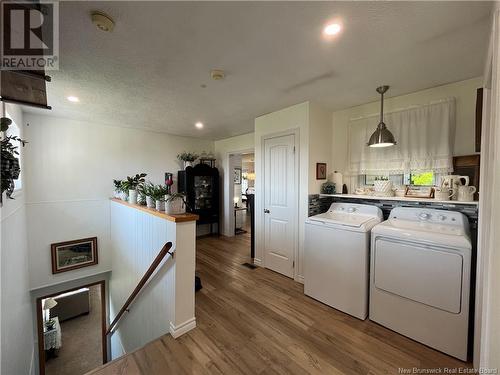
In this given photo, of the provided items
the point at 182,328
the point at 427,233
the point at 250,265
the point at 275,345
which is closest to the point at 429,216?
the point at 427,233

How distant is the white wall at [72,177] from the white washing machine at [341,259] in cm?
389

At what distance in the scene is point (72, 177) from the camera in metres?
3.76

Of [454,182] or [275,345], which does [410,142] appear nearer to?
[454,182]

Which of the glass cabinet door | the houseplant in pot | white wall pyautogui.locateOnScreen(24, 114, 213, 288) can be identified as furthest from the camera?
the glass cabinet door

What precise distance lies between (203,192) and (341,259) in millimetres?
3800

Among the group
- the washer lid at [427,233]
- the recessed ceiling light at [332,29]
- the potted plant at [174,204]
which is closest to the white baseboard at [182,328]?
the potted plant at [174,204]

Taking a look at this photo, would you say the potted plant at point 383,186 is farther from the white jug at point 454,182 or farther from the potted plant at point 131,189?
the potted plant at point 131,189

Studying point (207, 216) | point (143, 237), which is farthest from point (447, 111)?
point (207, 216)

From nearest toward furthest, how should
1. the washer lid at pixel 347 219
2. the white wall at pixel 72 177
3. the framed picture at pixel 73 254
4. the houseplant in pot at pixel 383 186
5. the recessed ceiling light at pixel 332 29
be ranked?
the recessed ceiling light at pixel 332 29
the washer lid at pixel 347 219
the houseplant in pot at pixel 383 186
the white wall at pixel 72 177
the framed picture at pixel 73 254

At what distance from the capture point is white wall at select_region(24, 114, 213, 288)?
344 centimetres

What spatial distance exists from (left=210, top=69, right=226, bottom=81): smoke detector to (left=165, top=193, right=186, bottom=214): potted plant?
123 centimetres

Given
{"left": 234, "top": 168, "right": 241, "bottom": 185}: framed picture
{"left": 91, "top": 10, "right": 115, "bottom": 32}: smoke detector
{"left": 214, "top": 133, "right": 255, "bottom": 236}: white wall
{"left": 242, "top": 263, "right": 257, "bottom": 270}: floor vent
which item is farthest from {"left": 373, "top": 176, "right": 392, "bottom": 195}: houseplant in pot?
{"left": 234, "top": 168, "right": 241, "bottom": 185}: framed picture

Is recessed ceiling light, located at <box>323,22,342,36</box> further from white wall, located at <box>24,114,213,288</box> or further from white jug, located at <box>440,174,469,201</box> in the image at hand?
white wall, located at <box>24,114,213,288</box>

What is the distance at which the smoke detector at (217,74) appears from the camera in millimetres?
1993
